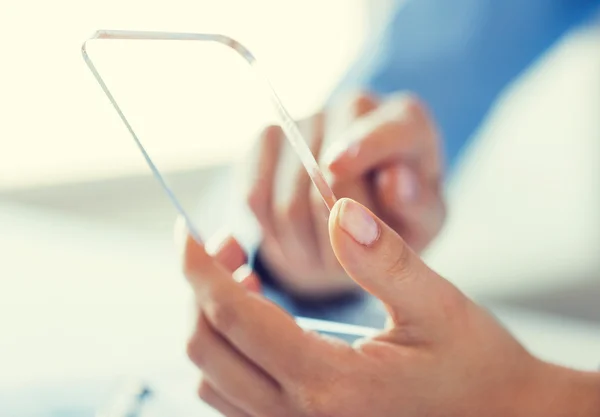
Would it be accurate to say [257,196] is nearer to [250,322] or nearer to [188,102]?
[250,322]

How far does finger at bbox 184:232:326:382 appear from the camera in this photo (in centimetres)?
21

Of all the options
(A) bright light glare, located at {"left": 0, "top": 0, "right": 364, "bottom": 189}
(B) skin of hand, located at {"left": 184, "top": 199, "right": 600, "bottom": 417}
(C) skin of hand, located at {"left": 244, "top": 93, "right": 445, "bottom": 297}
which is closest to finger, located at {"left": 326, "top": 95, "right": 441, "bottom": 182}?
(C) skin of hand, located at {"left": 244, "top": 93, "right": 445, "bottom": 297}

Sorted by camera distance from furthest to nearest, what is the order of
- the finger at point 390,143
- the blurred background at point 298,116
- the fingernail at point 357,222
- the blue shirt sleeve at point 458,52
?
the blurred background at point 298,116 → the blue shirt sleeve at point 458,52 → the finger at point 390,143 → the fingernail at point 357,222

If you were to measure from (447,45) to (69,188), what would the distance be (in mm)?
440

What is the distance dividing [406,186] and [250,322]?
13 cm

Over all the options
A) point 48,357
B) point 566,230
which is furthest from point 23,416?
point 566,230

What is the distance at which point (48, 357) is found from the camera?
32 cm

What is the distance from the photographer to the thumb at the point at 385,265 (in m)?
0.19

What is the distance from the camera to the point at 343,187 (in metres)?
0.32

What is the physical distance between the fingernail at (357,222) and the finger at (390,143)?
123 millimetres

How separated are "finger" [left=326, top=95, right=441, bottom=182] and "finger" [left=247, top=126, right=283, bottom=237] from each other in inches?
1.4

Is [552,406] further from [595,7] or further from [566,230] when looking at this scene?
[566,230]

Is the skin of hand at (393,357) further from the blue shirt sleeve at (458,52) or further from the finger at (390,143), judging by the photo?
the blue shirt sleeve at (458,52)

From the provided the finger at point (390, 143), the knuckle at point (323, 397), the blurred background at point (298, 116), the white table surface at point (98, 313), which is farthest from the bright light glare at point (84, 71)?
the knuckle at point (323, 397)
